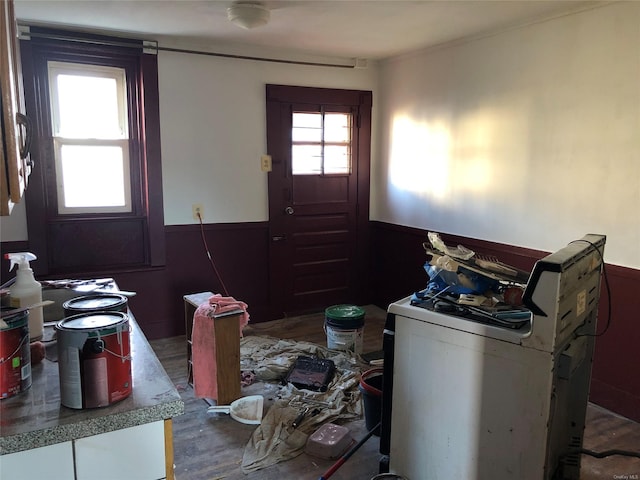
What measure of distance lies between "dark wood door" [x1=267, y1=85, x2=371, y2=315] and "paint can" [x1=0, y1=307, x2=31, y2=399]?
310 centimetres

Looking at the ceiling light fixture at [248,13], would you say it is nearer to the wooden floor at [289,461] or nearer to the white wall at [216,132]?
the white wall at [216,132]

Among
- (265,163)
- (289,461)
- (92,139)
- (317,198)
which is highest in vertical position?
(92,139)

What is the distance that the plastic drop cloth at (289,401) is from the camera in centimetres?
247

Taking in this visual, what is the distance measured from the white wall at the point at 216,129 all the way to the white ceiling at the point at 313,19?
0.70ft

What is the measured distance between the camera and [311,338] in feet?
13.1

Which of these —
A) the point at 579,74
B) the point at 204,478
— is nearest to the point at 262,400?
the point at 204,478

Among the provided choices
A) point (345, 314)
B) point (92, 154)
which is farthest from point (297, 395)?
point (92, 154)

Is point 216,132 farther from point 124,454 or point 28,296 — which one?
point 124,454

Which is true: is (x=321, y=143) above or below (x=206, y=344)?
Answer: above

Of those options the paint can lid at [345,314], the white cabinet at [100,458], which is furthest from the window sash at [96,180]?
the white cabinet at [100,458]

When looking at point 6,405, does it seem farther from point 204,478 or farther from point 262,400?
point 262,400

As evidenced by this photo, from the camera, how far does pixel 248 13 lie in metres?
2.86

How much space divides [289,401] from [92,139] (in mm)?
2377

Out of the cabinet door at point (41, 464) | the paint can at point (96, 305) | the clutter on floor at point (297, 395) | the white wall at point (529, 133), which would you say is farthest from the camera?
the white wall at point (529, 133)
